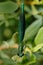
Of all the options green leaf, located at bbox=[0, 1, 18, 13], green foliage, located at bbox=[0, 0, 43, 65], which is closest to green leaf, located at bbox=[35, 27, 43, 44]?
green foliage, located at bbox=[0, 0, 43, 65]

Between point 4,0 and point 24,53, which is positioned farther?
point 4,0

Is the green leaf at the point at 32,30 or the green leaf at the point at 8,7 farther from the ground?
the green leaf at the point at 8,7

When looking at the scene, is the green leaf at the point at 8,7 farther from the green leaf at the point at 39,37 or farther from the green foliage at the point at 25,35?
the green leaf at the point at 39,37

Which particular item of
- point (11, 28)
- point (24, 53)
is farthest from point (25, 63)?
point (11, 28)

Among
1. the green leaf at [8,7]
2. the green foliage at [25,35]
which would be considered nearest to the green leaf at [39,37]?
the green foliage at [25,35]

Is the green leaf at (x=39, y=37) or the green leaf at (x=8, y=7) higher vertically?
the green leaf at (x=8, y=7)

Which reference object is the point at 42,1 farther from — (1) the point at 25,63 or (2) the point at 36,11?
(1) the point at 25,63

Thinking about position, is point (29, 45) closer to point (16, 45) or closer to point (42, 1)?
point (16, 45)

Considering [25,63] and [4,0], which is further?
[4,0]

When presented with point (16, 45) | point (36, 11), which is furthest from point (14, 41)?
point (36, 11)
